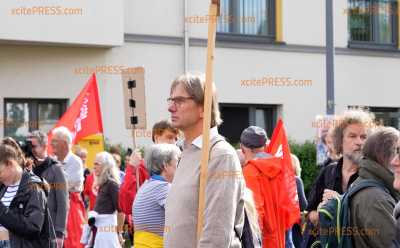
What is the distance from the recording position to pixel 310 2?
20.0 meters

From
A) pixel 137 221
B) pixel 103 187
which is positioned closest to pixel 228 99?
pixel 103 187

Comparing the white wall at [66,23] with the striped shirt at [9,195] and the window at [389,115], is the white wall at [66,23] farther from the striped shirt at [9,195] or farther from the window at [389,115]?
the striped shirt at [9,195]

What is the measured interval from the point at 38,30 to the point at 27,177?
29.9 ft

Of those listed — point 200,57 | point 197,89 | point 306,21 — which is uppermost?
point 306,21

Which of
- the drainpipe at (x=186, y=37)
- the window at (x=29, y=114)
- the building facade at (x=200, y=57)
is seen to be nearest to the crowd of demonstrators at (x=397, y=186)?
the building facade at (x=200, y=57)

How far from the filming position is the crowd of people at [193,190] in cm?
487

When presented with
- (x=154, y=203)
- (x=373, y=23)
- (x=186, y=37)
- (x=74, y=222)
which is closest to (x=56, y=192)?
(x=74, y=222)

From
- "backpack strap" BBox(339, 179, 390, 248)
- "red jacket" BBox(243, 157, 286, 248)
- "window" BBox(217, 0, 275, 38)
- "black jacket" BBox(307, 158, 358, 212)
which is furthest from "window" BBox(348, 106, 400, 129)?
"backpack strap" BBox(339, 179, 390, 248)

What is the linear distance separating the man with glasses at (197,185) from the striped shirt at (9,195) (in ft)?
9.03

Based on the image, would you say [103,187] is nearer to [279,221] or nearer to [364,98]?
[279,221]

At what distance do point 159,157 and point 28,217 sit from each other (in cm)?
A: 126

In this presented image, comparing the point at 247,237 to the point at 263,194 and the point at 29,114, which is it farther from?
the point at 29,114

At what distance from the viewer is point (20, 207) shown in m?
7.36

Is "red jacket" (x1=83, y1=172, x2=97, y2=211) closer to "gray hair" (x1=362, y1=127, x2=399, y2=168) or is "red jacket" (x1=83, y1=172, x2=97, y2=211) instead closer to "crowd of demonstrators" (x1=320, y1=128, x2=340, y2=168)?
"crowd of demonstrators" (x1=320, y1=128, x2=340, y2=168)
